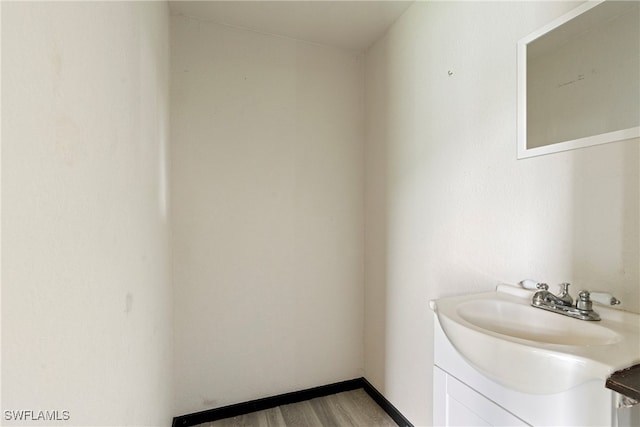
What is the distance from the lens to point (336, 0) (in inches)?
61.1

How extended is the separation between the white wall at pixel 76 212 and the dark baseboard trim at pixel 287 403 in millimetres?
820

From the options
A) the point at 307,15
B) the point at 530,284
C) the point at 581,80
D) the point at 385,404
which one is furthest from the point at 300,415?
the point at 307,15

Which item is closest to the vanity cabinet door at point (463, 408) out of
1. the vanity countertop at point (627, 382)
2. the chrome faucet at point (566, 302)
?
the vanity countertop at point (627, 382)

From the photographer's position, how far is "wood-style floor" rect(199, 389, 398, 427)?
168 cm

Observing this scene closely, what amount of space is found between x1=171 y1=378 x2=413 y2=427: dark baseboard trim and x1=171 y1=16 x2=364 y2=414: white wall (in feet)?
0.14

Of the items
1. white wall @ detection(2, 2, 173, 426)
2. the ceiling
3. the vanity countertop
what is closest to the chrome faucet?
the vanity countertop

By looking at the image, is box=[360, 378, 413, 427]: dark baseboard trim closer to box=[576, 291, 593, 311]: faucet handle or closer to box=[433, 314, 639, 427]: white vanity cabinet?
box=[433, 314, 639, 427]: white vanity cabinet

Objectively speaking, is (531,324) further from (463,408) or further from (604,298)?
(463,408)

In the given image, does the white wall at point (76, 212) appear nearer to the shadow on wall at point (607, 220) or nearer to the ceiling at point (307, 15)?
the ceiling at point (307, 15)

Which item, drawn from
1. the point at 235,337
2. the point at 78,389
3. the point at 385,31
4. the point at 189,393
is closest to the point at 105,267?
the point at 78,389

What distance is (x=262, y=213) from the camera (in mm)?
1847

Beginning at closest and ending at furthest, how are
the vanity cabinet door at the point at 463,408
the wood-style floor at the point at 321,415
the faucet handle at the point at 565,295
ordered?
the vanity cabinet door at the point at 463,408, the faucet handle at the point at 565,295, the wood-style floor at the point at 321,415
